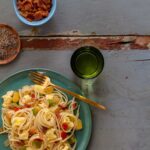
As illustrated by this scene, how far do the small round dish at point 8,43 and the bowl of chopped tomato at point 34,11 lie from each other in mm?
55

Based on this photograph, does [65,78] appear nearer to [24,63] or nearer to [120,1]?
[24,63]

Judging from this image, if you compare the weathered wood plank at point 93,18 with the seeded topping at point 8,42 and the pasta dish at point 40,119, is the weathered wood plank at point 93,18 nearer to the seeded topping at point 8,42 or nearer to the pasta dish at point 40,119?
the seeded topping at point 8,42

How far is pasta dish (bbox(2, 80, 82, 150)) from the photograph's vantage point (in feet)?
3.78

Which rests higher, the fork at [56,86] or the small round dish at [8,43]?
the small round dish at [8,43]

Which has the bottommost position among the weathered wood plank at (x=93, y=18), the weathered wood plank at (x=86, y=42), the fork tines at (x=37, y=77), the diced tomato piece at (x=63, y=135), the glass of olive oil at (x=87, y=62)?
the diced tomato piece at (x=63, y=135)

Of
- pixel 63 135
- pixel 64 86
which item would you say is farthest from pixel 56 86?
pixel 63 135

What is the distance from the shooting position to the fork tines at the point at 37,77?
46.8 inches

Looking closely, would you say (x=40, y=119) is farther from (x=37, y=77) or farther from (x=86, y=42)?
(x=86, y=42)

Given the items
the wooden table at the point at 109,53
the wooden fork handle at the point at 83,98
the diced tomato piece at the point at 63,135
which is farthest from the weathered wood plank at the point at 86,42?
the diced tomato piece at the point at 63,135

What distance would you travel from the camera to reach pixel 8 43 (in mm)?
1212

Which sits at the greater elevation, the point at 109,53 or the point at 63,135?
the point at 109,53

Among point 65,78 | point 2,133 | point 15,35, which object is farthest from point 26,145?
point 15,35

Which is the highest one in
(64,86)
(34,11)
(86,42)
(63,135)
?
(34,11)

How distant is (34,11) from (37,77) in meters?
0.20
